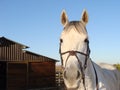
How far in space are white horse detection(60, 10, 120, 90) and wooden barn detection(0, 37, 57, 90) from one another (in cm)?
2068

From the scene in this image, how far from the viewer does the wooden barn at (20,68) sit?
2506 cm

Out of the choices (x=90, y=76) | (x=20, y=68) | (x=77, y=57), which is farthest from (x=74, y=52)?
(x=20, y=68)

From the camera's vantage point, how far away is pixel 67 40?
402 centimetres

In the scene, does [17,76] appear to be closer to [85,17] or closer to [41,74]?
[41,74]

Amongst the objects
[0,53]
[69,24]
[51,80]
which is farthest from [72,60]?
[51,80]

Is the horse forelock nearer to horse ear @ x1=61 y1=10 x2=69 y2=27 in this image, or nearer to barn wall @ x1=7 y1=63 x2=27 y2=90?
horse ear @ x1=61 y1=10 x2=69 y2=27

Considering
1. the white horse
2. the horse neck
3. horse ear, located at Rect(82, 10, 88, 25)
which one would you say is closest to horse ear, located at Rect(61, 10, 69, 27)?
the white horse

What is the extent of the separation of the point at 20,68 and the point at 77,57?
74.2 feet

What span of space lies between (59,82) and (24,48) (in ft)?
21.1

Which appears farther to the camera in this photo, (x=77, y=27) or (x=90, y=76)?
(x=90, y=76)

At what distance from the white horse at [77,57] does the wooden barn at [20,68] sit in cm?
2068

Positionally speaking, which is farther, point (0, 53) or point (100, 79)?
point (0, 53)

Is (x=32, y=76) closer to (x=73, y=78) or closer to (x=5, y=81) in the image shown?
(x=5, y=81)

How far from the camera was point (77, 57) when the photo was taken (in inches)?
154
